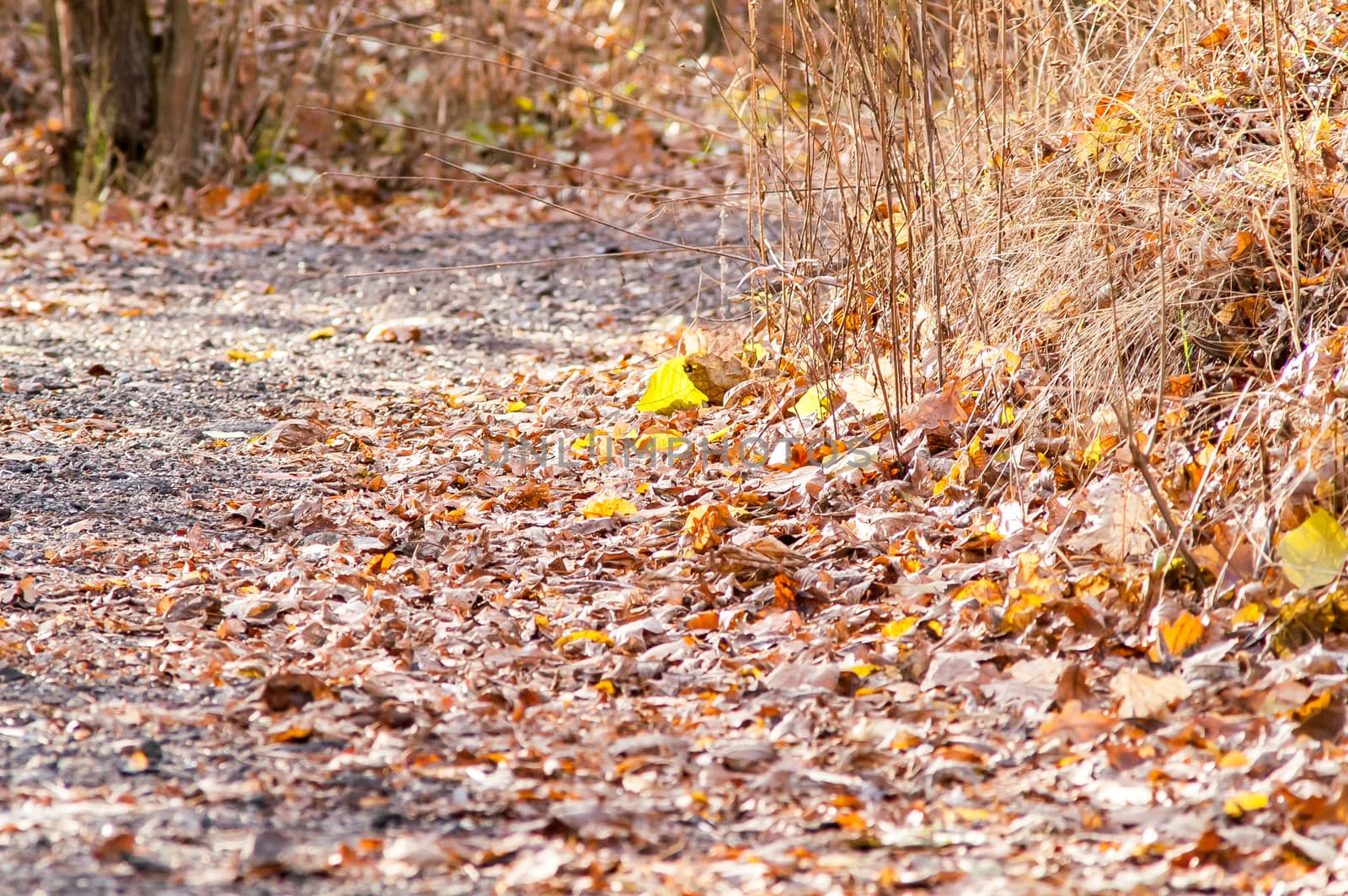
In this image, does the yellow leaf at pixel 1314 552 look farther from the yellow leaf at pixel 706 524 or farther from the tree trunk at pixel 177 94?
the tree trunk at pixel 177 94

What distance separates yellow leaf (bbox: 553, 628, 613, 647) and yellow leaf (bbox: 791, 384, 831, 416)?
1287 millimetres

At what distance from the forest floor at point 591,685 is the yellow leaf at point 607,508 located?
1 cm

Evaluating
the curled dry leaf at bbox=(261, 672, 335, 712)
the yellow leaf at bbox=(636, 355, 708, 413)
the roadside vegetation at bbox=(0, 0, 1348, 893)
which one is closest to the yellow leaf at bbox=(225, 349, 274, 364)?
the roadside vegetation at bbox=(0, 0, 1348, 893)

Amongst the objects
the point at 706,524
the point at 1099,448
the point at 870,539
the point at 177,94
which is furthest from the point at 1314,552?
the point at 177,94

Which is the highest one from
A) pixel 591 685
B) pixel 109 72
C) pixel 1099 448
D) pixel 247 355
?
pixel 109 72

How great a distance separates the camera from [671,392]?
15.0ft

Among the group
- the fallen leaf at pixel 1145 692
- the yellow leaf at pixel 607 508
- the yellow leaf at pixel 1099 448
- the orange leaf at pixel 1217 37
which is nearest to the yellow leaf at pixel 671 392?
the yellow leaf at pixel 607 508

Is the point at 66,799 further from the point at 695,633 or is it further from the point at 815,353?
the point at 815,353

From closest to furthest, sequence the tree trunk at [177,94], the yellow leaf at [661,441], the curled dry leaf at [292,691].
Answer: the curled dry leaf at [292,691], the yellow leaf at [661,441], the tree trunk at [177,94]

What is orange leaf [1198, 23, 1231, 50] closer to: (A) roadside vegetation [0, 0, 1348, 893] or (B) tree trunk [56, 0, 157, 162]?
(A) roadside vegetation [0, 0, 1348, 893]

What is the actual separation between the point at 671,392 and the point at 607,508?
3.23 ft

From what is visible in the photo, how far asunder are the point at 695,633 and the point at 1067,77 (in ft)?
7.56

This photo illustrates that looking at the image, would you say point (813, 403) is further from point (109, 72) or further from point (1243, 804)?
point (109, 72)

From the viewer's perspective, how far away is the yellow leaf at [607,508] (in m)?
3.66
